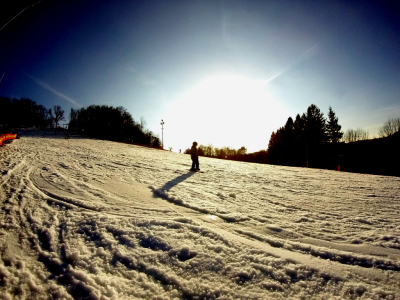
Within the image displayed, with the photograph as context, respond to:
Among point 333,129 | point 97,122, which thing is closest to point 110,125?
point 97,122

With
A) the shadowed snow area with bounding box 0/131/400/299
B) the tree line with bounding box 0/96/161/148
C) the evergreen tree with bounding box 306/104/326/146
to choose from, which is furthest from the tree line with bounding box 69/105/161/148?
the shadowed snow area with bounding box 0/131/400/299

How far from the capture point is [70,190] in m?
4.78

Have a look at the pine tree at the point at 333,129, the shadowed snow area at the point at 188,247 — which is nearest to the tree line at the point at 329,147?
the pine tree at the point at 333,129

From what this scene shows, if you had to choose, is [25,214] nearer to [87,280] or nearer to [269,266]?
[87,280]

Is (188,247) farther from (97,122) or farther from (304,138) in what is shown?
(97,122)

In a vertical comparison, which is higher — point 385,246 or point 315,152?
point 315,152

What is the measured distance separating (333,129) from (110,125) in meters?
69.4

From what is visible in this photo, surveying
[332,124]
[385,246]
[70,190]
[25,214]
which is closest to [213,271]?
[385,246]

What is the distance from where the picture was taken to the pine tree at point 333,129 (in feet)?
144

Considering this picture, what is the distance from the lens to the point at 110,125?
54000mm

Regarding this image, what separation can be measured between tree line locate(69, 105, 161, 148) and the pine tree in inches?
2179

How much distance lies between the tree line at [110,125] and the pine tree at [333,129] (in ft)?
182

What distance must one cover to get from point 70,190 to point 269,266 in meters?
5.57

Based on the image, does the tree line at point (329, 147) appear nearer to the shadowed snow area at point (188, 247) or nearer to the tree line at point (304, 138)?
the tree line at point (304, 138)
